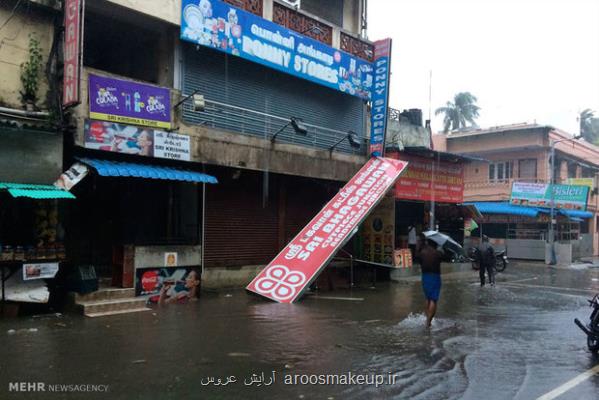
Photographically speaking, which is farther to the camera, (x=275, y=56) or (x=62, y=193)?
(x=275, y=56)

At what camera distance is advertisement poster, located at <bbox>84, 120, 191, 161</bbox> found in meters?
10.1

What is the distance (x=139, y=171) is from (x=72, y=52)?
8.48 feet

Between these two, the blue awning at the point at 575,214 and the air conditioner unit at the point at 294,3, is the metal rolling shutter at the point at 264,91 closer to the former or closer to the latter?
the air conditioner unit at the point at 294,3

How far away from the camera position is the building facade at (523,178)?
95.2 ft

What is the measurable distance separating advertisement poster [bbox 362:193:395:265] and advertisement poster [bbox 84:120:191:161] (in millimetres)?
8243

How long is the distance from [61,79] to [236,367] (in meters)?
7.01

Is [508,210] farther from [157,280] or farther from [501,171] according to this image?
[157,280]

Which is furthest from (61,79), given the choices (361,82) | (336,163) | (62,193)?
(361,82)

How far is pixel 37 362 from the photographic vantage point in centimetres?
630

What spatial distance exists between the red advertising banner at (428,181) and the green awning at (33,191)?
11.5m

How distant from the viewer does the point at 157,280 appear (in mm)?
11305

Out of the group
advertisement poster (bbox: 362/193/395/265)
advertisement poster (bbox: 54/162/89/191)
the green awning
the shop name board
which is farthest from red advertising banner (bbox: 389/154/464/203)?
the green awning

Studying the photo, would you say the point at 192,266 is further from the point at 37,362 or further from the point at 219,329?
the point at 37,362

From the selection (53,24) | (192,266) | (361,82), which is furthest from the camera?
(361,82)
